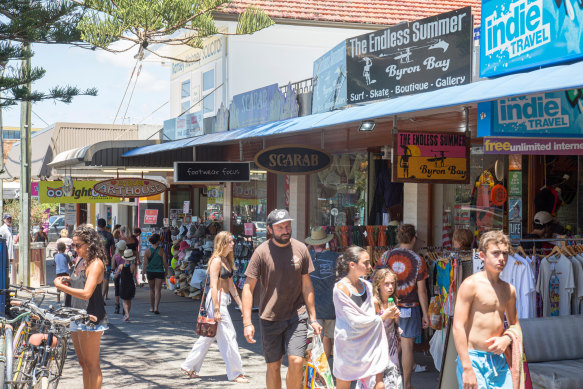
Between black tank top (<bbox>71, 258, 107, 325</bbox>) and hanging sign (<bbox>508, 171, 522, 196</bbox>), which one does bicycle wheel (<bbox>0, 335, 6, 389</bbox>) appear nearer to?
black tank top (<bbox>71, 258, 107, 325</bbox>)

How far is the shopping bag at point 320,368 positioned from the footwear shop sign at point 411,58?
3321mm

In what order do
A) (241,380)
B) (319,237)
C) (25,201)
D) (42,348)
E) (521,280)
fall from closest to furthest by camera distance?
1. (42,348)
2. (521,280)
3. (241,380)
4. (319,237)
5. (25,201)

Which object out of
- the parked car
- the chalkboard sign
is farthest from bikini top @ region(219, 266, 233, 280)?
the parked car

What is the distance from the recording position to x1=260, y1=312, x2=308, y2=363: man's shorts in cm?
728

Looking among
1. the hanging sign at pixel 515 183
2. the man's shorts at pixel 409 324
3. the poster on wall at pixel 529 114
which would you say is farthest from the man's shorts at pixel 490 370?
the hanging sign at pixel 515 183

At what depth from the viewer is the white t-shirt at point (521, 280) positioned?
779cm

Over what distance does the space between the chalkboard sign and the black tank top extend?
290 inches

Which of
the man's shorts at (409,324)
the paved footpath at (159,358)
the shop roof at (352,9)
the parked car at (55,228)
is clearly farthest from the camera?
the parked car at (55,228)

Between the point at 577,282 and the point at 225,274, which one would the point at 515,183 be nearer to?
the point at 577,282

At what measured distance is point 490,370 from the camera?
18.5 feet

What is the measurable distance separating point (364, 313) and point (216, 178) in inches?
349

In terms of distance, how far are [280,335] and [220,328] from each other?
2035mm

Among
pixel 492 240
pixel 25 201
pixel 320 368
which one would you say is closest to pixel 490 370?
pixel 492 240

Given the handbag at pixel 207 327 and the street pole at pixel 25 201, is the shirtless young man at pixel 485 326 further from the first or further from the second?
the street pole at pixel 25 201
